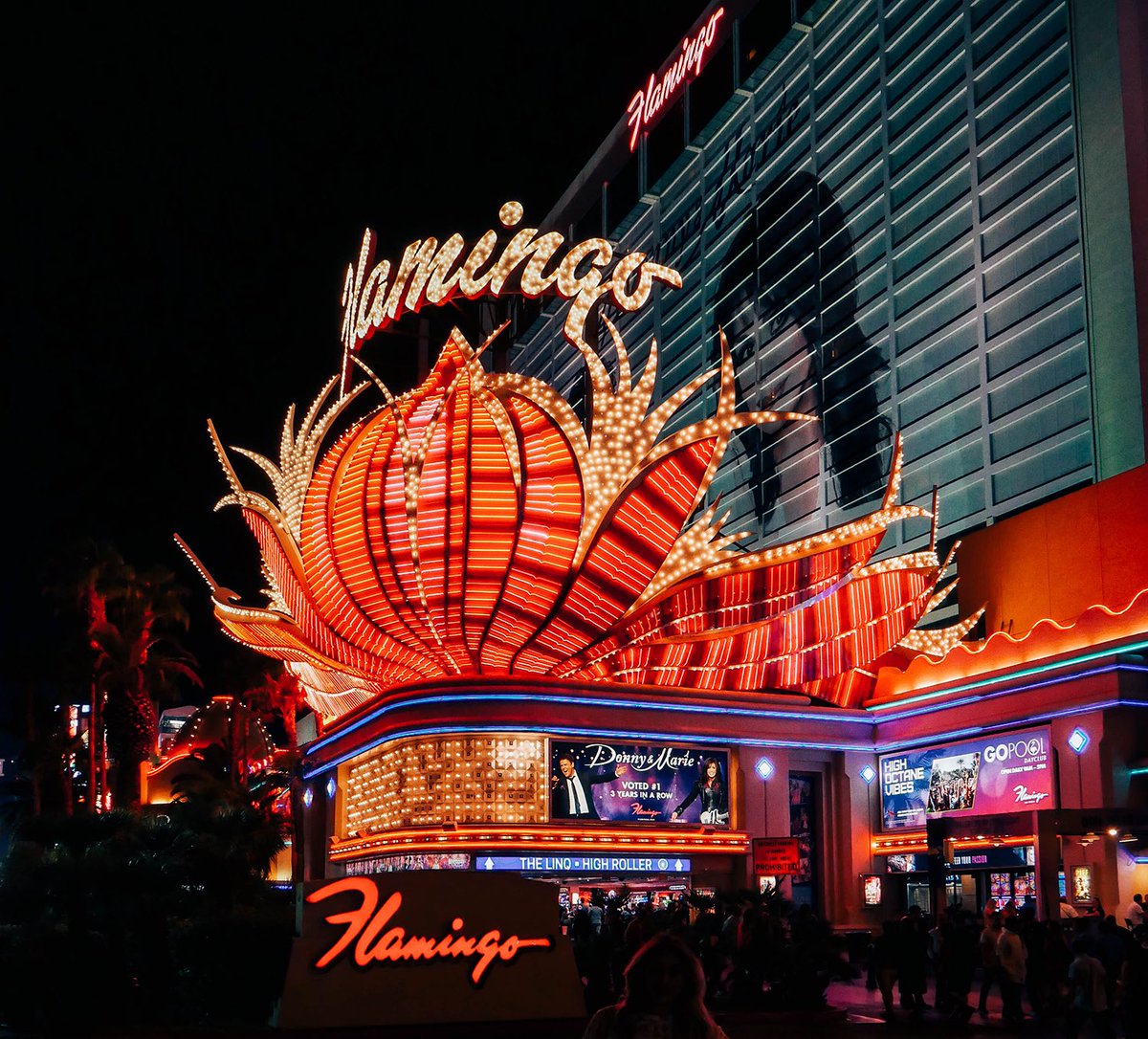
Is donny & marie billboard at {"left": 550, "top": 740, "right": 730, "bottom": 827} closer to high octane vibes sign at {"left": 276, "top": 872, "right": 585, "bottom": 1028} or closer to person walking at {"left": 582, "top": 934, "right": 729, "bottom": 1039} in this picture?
high octane vibes sign at {"left": 276, "top": 872, "right": 585, "bottom": 1028}

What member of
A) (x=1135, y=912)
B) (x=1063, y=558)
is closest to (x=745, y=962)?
(x=1135, y=912)

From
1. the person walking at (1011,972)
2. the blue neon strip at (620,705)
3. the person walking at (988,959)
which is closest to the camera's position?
the person walking at (1011,972)

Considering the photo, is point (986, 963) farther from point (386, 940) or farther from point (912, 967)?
point (386, 940)

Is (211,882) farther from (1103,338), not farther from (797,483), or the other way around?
(797,483)

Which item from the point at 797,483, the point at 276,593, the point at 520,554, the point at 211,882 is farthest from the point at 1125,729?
the point at 797,483

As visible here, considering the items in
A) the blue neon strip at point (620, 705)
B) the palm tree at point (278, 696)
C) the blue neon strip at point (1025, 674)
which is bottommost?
the blue neon strip at point (620, 705)

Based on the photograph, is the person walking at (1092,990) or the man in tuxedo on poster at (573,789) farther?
the man in tuxedo on poster at (573,789)

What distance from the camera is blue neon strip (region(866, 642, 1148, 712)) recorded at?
27.4 m

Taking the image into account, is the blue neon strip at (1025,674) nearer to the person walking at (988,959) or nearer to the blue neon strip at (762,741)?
the blue neon strip at (762,741)

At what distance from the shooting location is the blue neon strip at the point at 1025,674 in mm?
27375

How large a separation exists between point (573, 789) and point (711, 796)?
355cm

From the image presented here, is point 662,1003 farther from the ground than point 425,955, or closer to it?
farther from the ground

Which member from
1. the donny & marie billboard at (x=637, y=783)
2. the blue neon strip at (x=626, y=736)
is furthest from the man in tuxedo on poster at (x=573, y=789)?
the blue neon strip at (x=626, y=736)

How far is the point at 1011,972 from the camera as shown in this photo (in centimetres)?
1836
